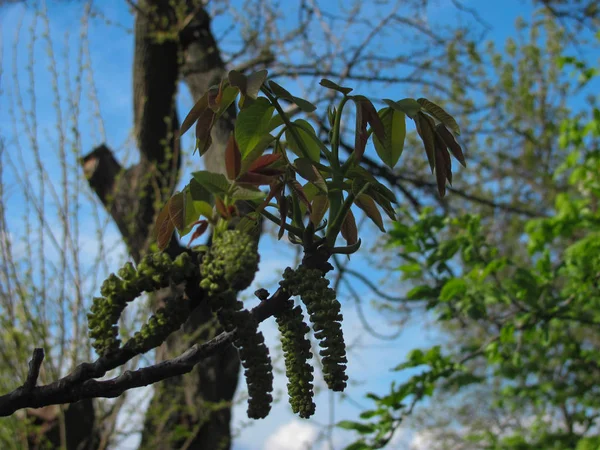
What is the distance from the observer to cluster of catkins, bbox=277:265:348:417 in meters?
0.71

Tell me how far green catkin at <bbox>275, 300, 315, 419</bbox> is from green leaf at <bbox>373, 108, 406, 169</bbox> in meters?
0.30

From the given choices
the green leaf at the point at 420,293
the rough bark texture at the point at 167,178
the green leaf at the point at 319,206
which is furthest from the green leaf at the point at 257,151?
the rough bark texture at the point at 167,178

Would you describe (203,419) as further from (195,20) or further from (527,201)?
(527,201)

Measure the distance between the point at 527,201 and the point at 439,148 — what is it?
26.0 feet

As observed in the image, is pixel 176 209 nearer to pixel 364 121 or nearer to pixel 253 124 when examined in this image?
pixel 253 124

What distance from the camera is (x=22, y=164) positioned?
396cm

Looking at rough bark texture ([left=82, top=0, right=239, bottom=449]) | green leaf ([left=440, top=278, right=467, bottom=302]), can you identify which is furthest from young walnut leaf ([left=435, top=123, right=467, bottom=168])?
rough bark texture ([left=82, top=0, right=239, bottom=449])

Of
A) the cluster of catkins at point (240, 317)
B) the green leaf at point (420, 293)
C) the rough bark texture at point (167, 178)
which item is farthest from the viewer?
the rough bark texture at point (167, 178)

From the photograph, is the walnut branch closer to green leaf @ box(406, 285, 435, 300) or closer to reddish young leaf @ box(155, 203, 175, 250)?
reddish young leaf @ box(155, 203, 175, 250)

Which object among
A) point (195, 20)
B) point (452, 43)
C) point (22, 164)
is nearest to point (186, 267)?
point (22, 164)

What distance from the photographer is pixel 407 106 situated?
0.88 m

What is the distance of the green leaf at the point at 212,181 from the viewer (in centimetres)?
75

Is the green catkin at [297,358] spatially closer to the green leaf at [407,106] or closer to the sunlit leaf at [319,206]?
the sunlit leaf at [319,206]

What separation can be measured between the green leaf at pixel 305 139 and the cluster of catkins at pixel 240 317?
0.25 meters
